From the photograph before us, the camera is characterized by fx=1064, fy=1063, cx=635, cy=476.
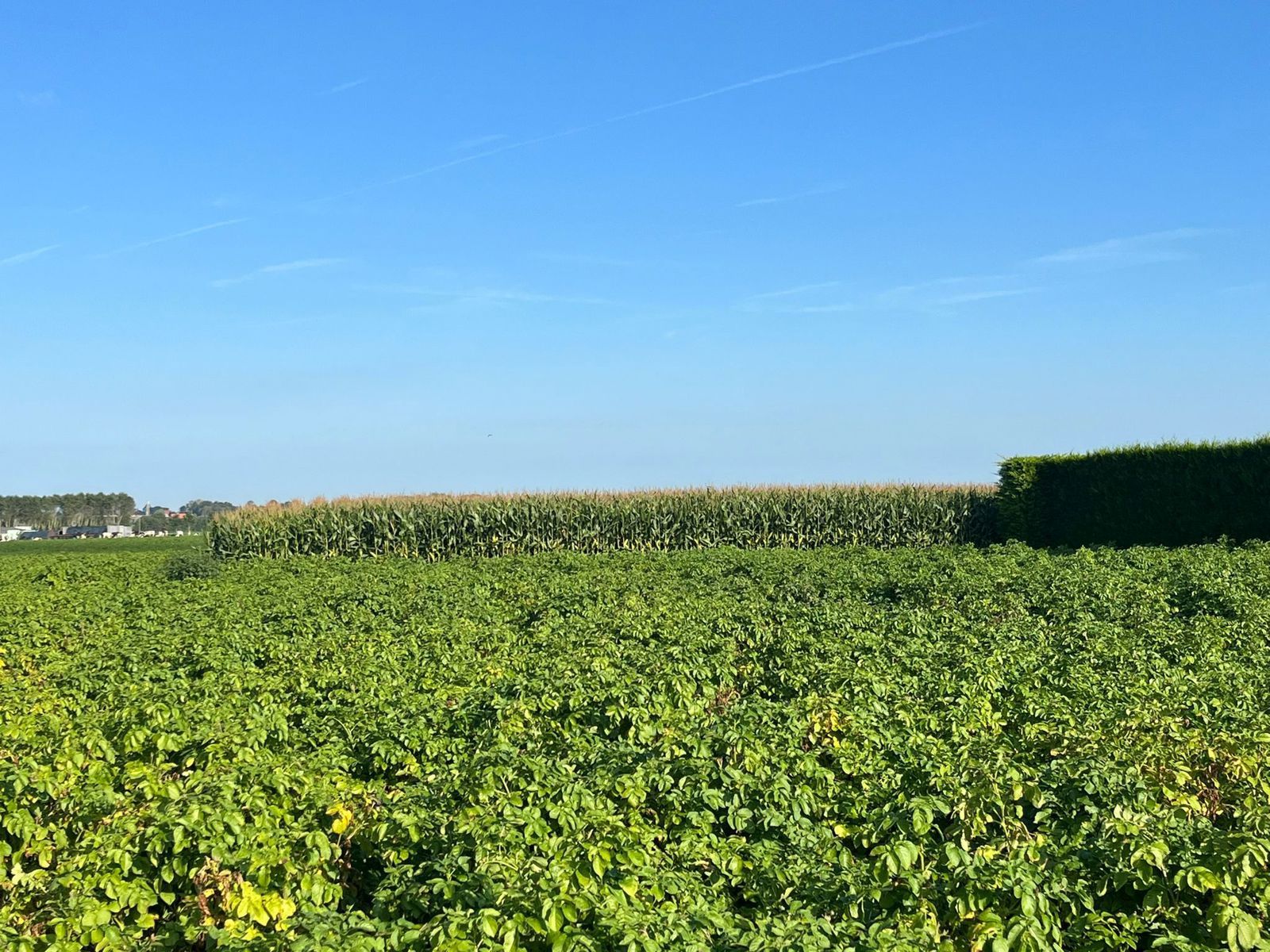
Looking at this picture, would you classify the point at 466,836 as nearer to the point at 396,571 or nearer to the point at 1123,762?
the point at 1123,762

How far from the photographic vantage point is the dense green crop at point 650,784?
15.8 feet

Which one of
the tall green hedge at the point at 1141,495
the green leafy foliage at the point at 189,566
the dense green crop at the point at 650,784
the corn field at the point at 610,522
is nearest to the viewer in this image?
the dense green crop at the point at 650,784

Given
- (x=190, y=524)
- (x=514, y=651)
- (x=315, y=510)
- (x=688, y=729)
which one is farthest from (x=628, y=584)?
(x=190, y=524)

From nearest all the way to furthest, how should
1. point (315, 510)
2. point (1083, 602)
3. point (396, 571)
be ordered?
1. point (1083, 602)
2. point (396, 571)
3. point (315, 510)

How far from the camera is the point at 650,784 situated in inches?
259

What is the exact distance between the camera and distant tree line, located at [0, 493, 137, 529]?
131750mm

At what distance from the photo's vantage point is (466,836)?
5711mm

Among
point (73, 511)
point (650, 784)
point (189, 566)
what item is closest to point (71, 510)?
point (73, 511)

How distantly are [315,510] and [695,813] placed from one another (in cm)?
3007

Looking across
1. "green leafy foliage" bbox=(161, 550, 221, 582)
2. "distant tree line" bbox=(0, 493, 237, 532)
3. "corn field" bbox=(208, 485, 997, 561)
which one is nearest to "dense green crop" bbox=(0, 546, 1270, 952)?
"green leafy foliage" bbox=(161, 550, 221, 582)

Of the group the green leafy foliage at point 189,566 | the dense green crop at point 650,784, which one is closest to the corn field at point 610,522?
the green leafy foliage at point 189,566

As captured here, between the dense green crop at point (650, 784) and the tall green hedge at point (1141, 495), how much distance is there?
14827 millimetres

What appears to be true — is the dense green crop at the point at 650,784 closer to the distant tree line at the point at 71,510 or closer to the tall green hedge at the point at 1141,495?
the tall green hedge at the point at 1141,495

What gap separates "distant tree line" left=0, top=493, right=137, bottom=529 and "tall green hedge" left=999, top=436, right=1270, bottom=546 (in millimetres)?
122597
